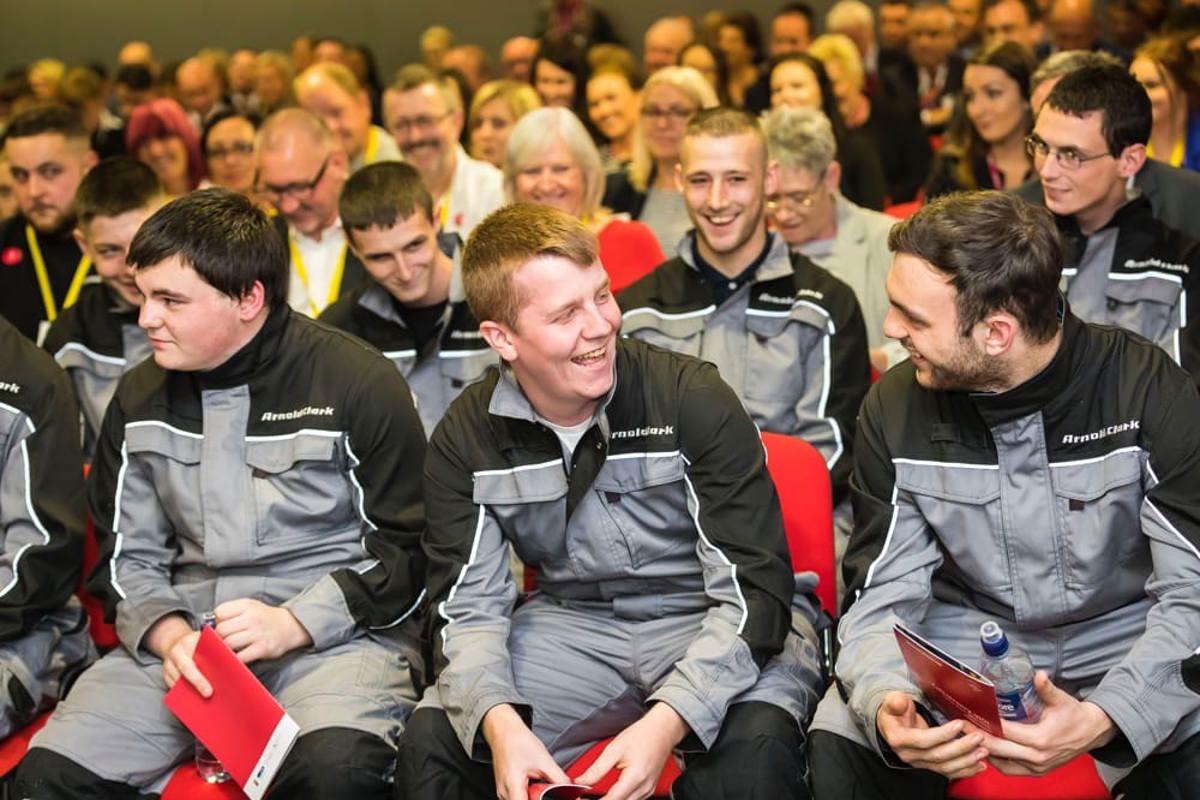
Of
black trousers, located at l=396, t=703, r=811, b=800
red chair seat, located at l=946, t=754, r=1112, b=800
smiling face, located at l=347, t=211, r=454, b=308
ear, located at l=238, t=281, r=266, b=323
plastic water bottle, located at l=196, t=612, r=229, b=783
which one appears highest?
ear, located at l=238, t=281, r=266, b=323

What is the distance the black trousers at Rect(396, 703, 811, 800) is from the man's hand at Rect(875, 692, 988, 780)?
20 cm

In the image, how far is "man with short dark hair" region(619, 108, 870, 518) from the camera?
11.6 feet

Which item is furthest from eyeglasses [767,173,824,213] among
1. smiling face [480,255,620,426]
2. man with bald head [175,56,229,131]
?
man with bald head [175,56,229,131]

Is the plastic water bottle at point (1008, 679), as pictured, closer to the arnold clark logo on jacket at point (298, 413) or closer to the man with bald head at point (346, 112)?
the arnold clark logo on jacket at point (298, 413)

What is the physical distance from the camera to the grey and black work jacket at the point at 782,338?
11.6ft

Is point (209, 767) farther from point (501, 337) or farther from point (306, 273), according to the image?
point (306, 273)

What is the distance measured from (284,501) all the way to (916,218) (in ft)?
4.53

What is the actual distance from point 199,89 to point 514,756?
7926mm

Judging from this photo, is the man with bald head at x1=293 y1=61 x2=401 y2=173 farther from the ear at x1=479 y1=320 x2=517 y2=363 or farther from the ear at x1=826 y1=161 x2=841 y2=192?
the ear at x1=479 y1=320 x2=517 y2=363

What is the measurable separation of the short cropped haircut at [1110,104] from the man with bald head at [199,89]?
6.98 metres

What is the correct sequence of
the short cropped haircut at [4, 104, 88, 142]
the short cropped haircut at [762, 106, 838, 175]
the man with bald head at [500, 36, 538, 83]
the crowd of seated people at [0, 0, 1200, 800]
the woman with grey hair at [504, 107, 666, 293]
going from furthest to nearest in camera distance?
1. the man with bald head at [500, 36, 538, 83]
2. the short cropped haircut at [4, 104, 88, 142]
3. the woman with grey hair at [504, 107, 666, 293]
4. the short cropped haircut at [762, 106, 838, 175]
5. the crowd of seated people at [0, 0, 1200, 800]

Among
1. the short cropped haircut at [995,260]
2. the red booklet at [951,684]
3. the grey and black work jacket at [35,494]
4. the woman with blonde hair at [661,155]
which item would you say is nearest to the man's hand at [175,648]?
the grey and black work jacket at [35,494]

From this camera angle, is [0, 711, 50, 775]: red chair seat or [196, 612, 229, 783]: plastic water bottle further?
[0, 711, 50, 775]: red chair seat

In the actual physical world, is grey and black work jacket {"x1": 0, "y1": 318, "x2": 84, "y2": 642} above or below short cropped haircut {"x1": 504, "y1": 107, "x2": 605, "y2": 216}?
below
